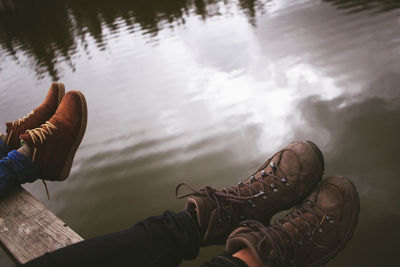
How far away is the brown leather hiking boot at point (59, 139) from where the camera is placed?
127 centimetres

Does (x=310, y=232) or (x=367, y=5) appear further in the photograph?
(x=367, y=5)

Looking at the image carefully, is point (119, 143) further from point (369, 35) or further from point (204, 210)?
point (369, 35)

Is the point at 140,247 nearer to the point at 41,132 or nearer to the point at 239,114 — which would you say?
the point at 41,132

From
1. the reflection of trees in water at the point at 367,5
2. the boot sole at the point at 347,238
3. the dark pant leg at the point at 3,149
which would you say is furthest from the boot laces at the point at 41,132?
the reflection of trees in water at the point at 367,5

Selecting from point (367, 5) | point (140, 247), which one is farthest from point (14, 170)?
point (367, 5)

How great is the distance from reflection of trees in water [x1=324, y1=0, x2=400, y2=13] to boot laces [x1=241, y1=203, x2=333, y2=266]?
4.34 metres

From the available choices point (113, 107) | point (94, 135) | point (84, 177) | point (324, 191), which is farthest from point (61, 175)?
point (113, 107)

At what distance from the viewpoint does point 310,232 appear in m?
1.05

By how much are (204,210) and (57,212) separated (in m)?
1.29

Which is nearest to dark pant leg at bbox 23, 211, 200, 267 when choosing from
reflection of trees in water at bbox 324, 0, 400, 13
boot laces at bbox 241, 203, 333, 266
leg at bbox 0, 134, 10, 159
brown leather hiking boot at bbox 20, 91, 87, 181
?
boot laces at bbox 241, 203, 333, 266

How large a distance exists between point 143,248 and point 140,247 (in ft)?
0.04

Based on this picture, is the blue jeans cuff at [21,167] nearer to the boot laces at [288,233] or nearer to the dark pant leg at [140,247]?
the dark pant leg at [140,247]

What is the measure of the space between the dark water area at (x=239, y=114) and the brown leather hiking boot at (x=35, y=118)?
2.05 ft

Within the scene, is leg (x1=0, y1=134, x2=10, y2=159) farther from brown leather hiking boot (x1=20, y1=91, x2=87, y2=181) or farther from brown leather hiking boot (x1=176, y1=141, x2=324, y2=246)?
brown leather hiking boot (x1=176, y1=141, x2=324, y2=246)
